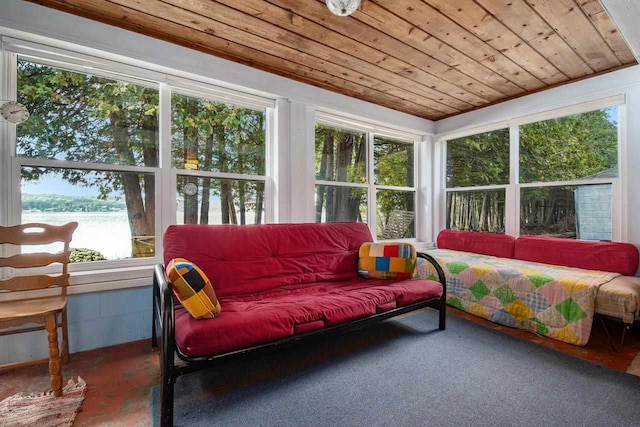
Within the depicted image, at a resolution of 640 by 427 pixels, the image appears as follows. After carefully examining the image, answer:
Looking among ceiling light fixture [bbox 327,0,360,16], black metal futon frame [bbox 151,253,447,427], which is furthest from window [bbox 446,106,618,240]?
black metal futon frame [bbox 151,253,447,427]

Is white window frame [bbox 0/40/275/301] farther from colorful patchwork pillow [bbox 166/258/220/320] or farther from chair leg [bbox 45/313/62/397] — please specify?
colorful patchwork pillow [bbox 166/258/220/320]

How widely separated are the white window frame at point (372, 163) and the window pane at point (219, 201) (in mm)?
673

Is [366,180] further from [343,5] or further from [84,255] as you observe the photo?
[84,255]

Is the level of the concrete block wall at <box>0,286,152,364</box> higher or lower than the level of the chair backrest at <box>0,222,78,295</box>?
lower

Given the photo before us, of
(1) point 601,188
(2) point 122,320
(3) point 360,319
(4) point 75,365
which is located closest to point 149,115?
(2) point 122,320

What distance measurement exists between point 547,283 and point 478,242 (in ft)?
3.85

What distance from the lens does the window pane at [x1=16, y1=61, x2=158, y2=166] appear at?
6.53ft

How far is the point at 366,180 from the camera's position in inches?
146

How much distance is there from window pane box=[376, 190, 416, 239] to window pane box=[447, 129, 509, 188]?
2.17 feet

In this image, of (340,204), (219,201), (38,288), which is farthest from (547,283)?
(38,288)

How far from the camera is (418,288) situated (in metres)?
2.25

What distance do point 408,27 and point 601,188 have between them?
2.44 meters

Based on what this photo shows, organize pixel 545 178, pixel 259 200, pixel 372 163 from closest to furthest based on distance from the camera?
pixel 259 200 < pixel 545 178 < pixel 372 163

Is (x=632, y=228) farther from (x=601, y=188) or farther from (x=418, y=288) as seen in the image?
(x=418, y=288)
